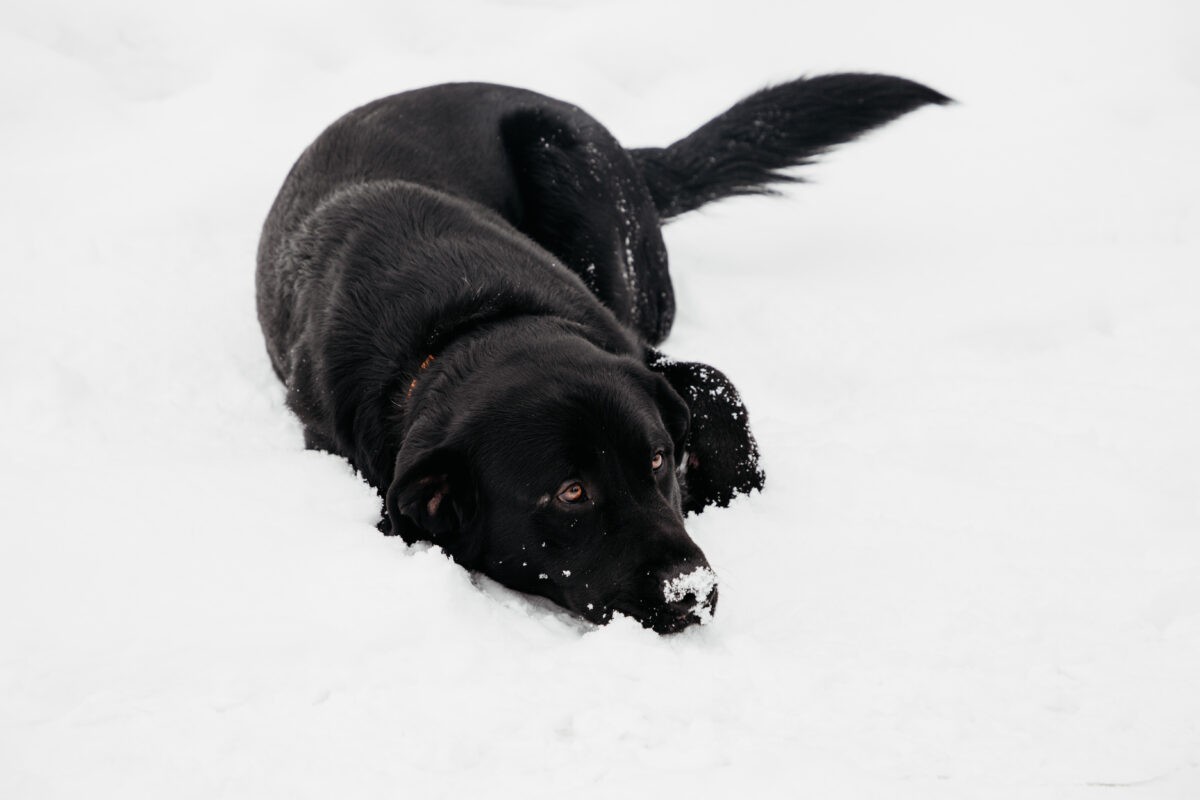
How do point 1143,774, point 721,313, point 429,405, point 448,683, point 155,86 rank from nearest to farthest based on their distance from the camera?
point 1143,774 < point 448,683 < point 429,405 < point 721,313 < point 155,86

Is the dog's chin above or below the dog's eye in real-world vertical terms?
below

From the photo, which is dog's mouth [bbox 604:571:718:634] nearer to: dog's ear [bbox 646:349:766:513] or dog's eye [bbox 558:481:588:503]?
dog's eye [bbox 558:481:588:503]

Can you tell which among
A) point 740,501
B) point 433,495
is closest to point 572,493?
point 433,495

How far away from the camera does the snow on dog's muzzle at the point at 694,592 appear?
2.45 meters

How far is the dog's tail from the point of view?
5004 mm

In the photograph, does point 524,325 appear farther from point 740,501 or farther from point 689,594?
point 689,594

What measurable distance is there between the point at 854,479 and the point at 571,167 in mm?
2080

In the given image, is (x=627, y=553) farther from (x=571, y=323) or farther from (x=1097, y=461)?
(x=1097, y=461)

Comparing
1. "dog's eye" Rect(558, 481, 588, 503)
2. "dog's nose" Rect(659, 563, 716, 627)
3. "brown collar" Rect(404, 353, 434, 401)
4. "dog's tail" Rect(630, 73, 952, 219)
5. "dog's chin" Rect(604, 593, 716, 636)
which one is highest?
"dog's tail" Rect(630, 73, 952, 219)

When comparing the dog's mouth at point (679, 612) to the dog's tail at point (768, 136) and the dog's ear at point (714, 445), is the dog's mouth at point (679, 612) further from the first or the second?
the dog's tail at point (768, 136)

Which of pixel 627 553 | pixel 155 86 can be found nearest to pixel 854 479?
pixel 627 553

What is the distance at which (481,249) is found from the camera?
345 centimetres

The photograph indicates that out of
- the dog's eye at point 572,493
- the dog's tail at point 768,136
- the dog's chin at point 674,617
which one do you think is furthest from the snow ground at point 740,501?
the dog's eye at point 572,493

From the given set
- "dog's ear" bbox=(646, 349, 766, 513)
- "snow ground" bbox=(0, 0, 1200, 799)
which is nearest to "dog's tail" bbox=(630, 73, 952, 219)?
"snow ground" bbox=(0, 0, 1200, 799)
